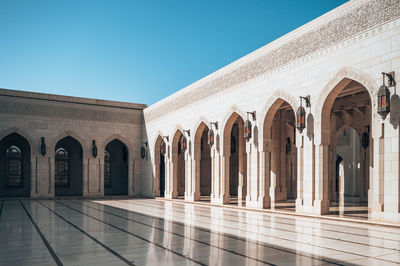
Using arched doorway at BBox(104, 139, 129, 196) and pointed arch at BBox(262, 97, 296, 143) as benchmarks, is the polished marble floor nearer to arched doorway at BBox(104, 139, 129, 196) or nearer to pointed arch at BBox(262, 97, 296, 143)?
pointed arch at BBox(262, 97, 296, 143)

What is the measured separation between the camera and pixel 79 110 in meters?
16.9

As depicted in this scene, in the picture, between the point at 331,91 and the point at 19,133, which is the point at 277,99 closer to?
the point at 331,91

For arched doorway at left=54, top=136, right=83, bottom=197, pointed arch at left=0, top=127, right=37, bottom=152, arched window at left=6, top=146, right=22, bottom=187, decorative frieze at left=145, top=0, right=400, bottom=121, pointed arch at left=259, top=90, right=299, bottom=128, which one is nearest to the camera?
decorative frieze at left=145, top=0, right=400, bottom=121

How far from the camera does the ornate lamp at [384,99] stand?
7.01 m

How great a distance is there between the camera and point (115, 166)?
19547 mm

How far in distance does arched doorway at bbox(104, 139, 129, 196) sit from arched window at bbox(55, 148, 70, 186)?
1835 mm

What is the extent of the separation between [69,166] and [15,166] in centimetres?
237

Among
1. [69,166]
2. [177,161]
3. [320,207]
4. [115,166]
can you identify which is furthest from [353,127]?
[69,166]

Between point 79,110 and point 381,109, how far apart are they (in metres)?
13.1

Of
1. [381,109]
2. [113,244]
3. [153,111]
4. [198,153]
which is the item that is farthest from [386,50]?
[153,111]

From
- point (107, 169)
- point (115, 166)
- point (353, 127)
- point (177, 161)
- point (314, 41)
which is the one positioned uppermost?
point (314, 41)

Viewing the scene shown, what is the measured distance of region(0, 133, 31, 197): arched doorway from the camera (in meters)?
17.1

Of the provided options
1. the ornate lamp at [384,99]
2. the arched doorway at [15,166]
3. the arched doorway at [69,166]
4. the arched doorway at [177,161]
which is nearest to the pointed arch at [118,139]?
the arched doorway at [69,166]

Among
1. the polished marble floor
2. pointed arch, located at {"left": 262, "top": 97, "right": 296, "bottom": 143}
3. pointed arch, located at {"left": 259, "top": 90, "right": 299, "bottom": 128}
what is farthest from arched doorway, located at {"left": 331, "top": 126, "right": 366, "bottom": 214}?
the polished marble floor
